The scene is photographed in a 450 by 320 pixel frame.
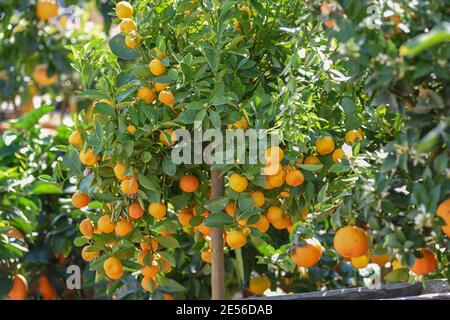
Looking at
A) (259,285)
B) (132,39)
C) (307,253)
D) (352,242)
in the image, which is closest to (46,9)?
(259,285)

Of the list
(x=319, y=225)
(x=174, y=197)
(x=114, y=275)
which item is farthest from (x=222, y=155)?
(x=319, y=225)

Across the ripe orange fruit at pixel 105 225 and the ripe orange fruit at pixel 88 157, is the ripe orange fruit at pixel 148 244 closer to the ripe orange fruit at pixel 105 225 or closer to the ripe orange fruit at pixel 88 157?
the ripe orange fruit at pixel 105 225

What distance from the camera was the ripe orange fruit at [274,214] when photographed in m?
1.43

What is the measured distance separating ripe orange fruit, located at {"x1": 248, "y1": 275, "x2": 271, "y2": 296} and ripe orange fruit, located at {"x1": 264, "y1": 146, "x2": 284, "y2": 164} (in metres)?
0.84

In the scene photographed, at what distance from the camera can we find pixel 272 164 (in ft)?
4.27

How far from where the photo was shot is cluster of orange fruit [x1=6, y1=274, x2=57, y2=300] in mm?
2097

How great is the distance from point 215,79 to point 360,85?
0.26m

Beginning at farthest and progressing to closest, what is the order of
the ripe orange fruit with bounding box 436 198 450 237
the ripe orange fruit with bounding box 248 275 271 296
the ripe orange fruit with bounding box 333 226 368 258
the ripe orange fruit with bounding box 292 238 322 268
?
the ripe orange fruit with bounding box 248 275 271 296
the ripe orange fruit with bounding box 292 238 322 268
the ripe orange fruit with bounding box 333 226 368 258
the ripe orange fruit with bounding box 436 198 450 237

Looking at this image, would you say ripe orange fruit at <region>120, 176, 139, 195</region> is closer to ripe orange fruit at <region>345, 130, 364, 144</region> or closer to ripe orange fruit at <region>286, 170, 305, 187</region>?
ripe orange fruit at <region>286, 170, 305, 187</region>

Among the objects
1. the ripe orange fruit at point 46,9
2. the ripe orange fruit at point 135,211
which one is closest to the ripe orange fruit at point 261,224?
the ripe orange fruit at point 135,211

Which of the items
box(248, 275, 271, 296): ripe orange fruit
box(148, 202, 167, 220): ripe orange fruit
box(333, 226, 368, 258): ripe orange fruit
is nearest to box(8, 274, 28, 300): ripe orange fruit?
box(248, 275, 271, 296): ripe orange fruit

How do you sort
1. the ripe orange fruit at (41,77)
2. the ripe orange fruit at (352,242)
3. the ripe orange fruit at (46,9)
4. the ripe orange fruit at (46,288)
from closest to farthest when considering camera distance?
the ripe orange fruit at (352,242) < the ripe orange fruit at (46,288) < the ripe orange fruit at (46,9) < the ripe orange fruit at (41,77)

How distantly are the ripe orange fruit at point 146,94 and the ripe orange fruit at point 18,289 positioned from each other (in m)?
0.90

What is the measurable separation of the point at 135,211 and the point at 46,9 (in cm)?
148
